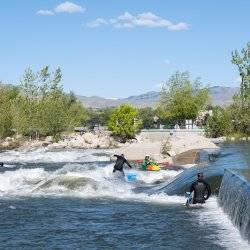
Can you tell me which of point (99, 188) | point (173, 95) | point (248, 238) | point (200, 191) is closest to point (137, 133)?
point (173, 95)

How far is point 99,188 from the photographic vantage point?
32.8m

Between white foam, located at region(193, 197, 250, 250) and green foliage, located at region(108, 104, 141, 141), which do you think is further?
green foliage, located at region(108, 104, 141, 141)

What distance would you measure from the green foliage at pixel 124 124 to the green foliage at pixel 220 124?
1443 cm

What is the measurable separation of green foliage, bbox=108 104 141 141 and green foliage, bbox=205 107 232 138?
47.3ft

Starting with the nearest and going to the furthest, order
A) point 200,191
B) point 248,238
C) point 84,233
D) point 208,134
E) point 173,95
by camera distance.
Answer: point 248,238 → point 84,233 → point 200,191 → point 208,134 → point 173,95

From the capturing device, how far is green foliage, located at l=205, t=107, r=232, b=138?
9669cm

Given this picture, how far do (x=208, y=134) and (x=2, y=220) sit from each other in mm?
77492

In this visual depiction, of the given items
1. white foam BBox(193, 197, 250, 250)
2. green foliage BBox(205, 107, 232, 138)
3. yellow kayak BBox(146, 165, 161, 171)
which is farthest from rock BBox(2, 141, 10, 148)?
white foam BBox(193, 197, 250, 250)

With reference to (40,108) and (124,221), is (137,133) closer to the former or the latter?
(40,108)

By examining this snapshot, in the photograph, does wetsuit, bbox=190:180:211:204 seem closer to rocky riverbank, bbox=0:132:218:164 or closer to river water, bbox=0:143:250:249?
river water, bbox=0:143:250:249

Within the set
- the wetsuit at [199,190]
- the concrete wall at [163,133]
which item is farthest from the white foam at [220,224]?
the concrete wall at [163,133]

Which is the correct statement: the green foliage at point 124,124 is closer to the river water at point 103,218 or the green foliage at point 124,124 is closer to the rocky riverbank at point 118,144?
the rocky riverbank at point 118,144

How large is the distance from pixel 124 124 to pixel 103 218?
80.3 metres

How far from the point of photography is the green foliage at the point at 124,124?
104 metres
